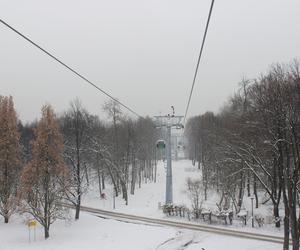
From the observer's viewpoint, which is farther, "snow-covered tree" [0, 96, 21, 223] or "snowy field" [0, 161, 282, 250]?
"snow-covered tree" [0, 96, 21, 223]

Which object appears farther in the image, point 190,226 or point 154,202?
point 154,202

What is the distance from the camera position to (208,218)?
31.7m

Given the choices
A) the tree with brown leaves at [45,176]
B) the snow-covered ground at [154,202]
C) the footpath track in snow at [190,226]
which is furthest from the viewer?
the snow-covered ground at [154,202]

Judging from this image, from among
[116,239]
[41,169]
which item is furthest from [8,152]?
[116,239]

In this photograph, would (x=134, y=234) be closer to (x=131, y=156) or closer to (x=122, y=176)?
(x=122, y=176)

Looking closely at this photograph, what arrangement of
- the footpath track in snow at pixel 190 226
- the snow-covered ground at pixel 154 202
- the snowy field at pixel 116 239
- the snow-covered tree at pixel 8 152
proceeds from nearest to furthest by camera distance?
the snowy field at pixel 116 239
the footpath track in snow at pixel 190 226
the snow-covered ground at pixel 154 202
the snow-covered tree at pixel 8 152

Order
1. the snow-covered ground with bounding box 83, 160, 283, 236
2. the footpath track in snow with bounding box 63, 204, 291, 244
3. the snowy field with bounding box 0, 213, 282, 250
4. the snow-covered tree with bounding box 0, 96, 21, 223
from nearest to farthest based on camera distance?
the snowy field with bounding box 0, 213, 282, 250 < the footpath track in snow with bounding box 63, 204, 291, 244 < the snow-covered ground with bounding box 83, 160, 283, 236 < the snow-covered tree with bounding box 0, 96, 21, 223

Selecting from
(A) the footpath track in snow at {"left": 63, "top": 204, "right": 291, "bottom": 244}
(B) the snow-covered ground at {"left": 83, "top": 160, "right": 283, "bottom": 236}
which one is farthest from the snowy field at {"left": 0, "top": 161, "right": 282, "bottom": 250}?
(A) the footpath track in snow at {"left": 63, "top": 204, "right": 291, "bottom": 244}

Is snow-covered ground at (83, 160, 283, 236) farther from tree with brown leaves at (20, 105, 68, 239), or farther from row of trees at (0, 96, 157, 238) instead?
tree with brown leaves at (20, 105, 68, 239)

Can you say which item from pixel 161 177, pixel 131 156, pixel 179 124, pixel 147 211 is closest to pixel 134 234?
pixel 147 211

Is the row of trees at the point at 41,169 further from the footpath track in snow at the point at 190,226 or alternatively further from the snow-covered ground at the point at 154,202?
the footpath track in snow at the point at 190,226

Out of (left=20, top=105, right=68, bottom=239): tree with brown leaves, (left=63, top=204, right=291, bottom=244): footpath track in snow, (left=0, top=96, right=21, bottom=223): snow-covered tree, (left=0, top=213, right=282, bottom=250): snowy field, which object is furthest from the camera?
(left=0, top=96, right=21, bottom=223): snow-covered tree

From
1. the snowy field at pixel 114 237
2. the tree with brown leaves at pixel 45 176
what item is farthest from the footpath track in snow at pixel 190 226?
the tree with brown leaves at pixel 45 176

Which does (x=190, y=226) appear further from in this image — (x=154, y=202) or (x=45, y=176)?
(x=154, y=202)
